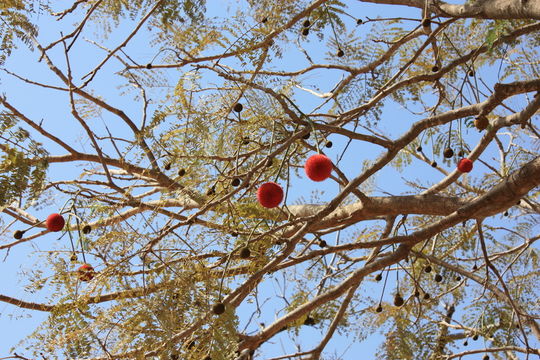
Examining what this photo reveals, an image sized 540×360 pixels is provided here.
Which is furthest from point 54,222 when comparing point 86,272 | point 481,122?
point 481,122

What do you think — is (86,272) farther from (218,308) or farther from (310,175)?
(310,175)

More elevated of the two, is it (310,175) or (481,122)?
(481,122)

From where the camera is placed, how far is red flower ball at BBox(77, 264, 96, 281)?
107 inches

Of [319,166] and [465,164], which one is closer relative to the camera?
[319,166]

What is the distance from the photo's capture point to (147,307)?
98.4 inches

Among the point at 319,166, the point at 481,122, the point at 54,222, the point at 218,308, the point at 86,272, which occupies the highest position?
the point at 481,122

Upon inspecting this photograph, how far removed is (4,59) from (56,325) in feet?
4.22

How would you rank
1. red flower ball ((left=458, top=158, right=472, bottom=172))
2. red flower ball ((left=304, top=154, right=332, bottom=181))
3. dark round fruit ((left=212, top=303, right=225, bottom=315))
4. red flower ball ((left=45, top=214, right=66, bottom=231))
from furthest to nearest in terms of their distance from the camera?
red flower ball ((left=458, top=158, right=472, bottom=172))
red flower ball ((left=45, top=214, right=66, bottom=231))
dark round fruit ((left=212, top=303, right=225, bottom=315))
red flower ball ((left=304, top=154, right=332, bottom=181))

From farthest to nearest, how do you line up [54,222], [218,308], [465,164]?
[465,164]
[54,222]
[218,308]

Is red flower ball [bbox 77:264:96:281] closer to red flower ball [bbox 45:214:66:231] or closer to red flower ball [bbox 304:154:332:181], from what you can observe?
red flower ball [bbox 45:214:66:231]

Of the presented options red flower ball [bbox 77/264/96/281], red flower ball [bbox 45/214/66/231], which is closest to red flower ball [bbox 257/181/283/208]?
red flower ball [bbox 77/264/96/281]

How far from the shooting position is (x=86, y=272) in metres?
2.72

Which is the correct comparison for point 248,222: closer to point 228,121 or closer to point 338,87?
point 228,121

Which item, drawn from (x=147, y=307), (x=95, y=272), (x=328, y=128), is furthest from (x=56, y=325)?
(x=328, y=128)
